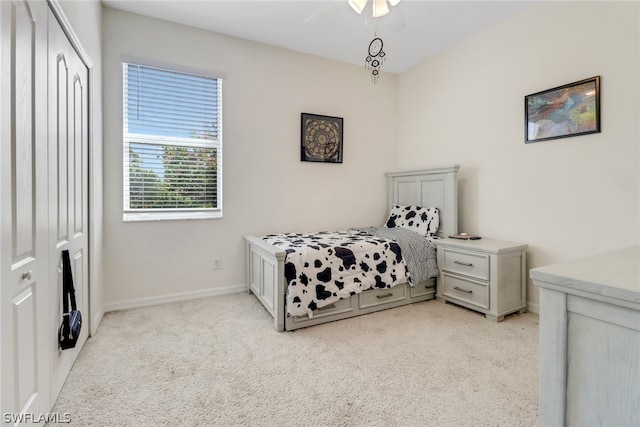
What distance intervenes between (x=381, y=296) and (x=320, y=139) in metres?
1.97

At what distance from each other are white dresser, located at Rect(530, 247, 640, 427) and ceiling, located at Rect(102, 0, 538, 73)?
2.27 meters

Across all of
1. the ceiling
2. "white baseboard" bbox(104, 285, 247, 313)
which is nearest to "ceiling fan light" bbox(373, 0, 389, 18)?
the ceiling

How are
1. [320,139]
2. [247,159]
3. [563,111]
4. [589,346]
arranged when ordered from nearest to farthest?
[589,346], [563,111], [247,159], [320,139]

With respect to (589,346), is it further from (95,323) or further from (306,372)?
(95,323)

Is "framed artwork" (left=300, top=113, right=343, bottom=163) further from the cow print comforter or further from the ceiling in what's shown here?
the cow print comforter

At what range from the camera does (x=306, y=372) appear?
1850 mm

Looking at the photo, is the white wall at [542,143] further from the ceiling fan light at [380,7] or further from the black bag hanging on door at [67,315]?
the black bag hanging on door at [67,315]

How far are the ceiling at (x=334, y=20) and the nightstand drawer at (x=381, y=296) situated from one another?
2248 millimetres

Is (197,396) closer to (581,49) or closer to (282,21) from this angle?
Result: (282,21)

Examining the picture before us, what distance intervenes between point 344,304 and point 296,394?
107cm

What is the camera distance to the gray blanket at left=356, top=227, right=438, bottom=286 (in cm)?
294

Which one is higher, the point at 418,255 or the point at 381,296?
the point at 418,255

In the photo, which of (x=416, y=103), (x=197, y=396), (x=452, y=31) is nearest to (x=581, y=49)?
(x=452, y=31)

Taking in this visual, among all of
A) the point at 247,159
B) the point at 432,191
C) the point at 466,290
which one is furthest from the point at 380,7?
the point at 466,290
